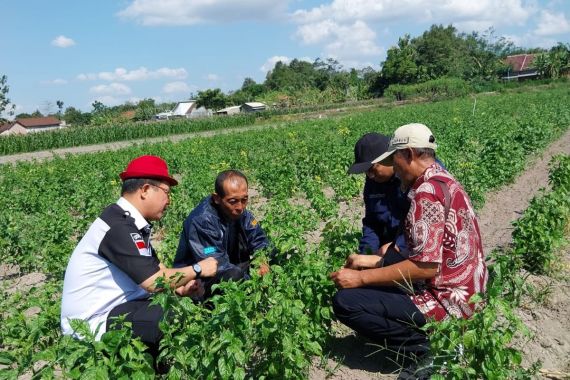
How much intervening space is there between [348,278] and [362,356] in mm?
753

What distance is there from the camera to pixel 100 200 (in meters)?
9.04

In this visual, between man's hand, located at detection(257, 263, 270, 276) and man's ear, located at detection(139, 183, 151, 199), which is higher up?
man's ear, located at detection(139, 183, 151, 199)

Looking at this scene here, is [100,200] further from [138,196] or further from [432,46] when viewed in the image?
[432,46]

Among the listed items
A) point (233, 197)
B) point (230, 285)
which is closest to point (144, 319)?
point (230, 285)

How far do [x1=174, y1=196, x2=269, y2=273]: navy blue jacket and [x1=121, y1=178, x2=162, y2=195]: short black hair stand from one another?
72 centimetres

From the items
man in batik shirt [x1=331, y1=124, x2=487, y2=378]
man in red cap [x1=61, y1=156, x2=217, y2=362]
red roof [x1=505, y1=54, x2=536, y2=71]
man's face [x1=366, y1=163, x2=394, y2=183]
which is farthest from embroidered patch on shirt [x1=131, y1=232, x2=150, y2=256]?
red roof [x1=505, y1=54, x2=536, y2=71]

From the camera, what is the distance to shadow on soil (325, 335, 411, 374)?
11.6 ft

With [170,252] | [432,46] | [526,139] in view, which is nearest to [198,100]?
[432,46]

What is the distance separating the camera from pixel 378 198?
13.6 ft

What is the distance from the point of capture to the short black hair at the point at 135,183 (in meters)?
3.15

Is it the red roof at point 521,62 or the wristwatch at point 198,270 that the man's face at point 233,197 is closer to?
the wristwatch at point 198,270

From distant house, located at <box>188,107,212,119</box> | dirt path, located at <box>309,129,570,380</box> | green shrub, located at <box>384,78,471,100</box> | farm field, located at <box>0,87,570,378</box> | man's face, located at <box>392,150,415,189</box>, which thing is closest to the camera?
farm field, located at <box>0,87,570,378</box>

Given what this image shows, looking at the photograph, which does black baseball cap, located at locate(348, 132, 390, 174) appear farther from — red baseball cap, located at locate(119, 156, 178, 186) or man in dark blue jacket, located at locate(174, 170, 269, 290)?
red baseball cap, located at locate(119, 156, 178, 186)

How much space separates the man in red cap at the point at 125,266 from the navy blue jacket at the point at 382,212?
55.6 inches
